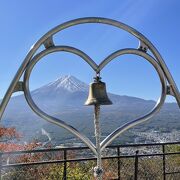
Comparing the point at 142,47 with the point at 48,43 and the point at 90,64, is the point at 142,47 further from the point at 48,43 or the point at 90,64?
the point at 48,43

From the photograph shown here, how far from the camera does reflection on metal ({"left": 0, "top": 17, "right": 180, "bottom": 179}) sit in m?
3.39

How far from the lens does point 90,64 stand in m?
3.68

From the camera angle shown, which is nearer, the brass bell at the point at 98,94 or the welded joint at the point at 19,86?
the welded joint at the point at 19,86

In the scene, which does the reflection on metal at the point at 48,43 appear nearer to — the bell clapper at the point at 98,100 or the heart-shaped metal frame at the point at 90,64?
the heart-shaped metal frame at the point at 90,64

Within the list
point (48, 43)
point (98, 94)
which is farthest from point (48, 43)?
point (98, 94)

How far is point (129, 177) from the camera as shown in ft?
28.1

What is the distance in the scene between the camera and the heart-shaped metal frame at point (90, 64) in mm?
3391

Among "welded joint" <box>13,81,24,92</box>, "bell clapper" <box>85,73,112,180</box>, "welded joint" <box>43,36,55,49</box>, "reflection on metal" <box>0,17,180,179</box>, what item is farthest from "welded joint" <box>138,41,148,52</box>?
"welded joint" <box>13,81,24,92</box>

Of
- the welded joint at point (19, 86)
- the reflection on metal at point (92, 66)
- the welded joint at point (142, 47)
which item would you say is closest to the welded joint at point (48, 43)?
the reflection on metal at point (92, 66)

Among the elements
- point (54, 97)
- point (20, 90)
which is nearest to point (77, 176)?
point (20, 90)

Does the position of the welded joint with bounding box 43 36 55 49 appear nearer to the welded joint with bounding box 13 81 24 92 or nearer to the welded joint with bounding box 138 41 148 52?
the welded joint with bounding box 13 81 24 92

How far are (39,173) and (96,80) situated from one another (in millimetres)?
4898

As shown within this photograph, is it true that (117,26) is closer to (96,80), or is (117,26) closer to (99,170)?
(96,80)

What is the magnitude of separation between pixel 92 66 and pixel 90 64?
0.08 ft
